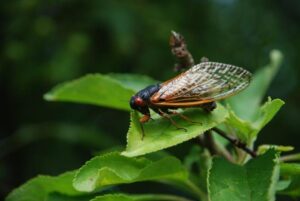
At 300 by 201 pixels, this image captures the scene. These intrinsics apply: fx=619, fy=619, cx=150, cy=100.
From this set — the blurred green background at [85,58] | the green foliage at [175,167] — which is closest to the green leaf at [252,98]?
the green foliage at [175,167]

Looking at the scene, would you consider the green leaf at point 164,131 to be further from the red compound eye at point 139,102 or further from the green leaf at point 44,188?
the green leaf at point 44,188

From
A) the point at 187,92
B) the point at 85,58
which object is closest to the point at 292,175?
the point at 187,92

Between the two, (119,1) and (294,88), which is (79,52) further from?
(294,88)

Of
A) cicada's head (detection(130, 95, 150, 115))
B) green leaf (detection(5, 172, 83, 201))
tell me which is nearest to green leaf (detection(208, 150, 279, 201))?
cicada's head (detection(130, 95, 150, 115))

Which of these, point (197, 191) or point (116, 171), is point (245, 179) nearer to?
point (116, 171)

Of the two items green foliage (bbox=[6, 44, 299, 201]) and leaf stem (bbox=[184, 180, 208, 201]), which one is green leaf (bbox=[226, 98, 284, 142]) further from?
leaf stem (bbox=[184, 180, 208, 201])

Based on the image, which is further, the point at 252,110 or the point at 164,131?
the point at 252,110

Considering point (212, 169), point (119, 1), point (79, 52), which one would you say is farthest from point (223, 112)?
point (119, 1)
